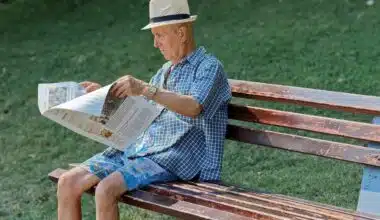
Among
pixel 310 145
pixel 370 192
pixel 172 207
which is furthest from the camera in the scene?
pixel 310 145

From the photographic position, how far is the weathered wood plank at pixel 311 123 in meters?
3.25

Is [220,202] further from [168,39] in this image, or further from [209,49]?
[209,49]

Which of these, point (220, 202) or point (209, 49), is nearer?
point (220, 202)

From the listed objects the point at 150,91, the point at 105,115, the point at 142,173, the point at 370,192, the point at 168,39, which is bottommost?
the point at 370,192

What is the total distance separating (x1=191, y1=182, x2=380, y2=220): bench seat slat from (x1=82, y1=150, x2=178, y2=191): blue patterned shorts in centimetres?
17

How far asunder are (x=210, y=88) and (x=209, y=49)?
3.61 metres

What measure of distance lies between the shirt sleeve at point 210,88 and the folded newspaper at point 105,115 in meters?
0.24

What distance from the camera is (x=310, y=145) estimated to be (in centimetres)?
336

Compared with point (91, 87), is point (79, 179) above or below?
below

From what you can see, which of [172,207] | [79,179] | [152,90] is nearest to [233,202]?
[172,207]

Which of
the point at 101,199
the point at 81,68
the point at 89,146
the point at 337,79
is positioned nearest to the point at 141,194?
the point at 101,199

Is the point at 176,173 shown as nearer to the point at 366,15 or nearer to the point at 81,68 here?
the point at 81,68

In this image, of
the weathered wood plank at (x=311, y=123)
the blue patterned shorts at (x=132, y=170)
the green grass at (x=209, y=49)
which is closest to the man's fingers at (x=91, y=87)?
the blue patterned shorts at (x=132, y=170)

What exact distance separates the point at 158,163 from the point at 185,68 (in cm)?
44
